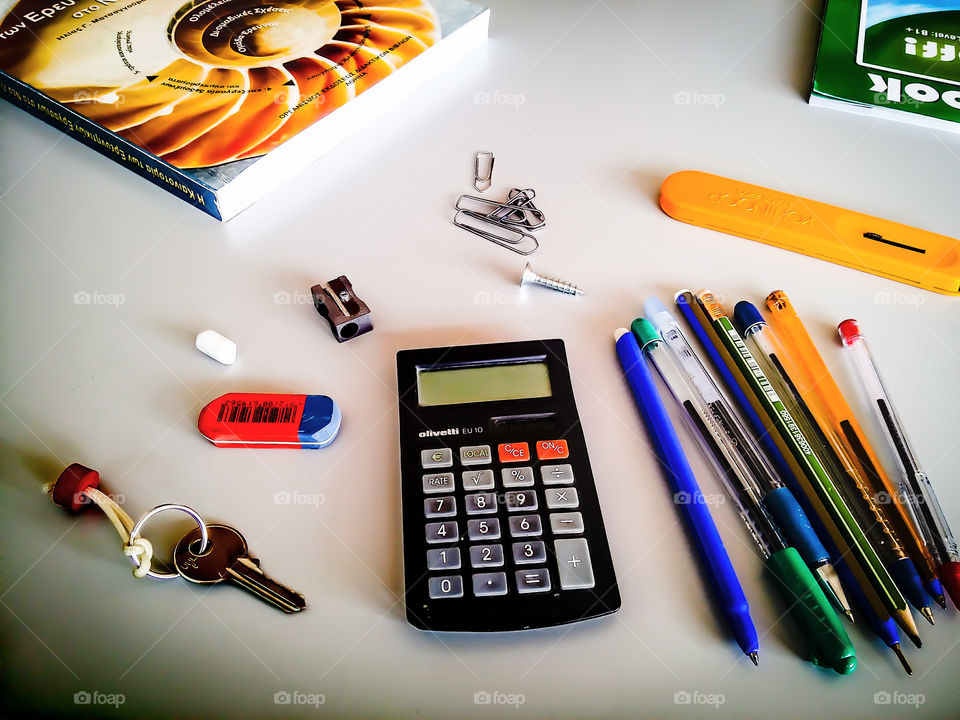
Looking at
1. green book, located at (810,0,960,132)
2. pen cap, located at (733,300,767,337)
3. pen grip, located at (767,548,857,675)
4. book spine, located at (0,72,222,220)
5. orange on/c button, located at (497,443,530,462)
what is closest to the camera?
pen grip, located at (767,548,857,675)

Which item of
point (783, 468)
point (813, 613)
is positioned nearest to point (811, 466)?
point (783, 468)

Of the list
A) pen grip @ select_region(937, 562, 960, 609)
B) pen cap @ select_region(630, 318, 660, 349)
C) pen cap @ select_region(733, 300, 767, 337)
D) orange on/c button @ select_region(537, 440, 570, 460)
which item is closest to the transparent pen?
pen grip @ select_region(937, 562, 960, 609)

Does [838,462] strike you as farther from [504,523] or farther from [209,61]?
[209,61]

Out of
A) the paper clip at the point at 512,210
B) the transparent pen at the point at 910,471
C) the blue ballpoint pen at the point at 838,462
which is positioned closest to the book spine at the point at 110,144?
the paper clip at the point at 512,210

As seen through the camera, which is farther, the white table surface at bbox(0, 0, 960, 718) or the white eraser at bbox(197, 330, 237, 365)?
the white eraser at bbox(197, 330, 237, 365)

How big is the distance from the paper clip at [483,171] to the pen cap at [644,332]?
29 cm

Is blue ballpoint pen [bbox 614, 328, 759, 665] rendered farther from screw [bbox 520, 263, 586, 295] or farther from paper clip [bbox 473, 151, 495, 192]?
paper clip [bbox 473, 151, 495, 192]

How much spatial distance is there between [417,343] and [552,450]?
20cm

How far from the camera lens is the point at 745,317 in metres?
0.76

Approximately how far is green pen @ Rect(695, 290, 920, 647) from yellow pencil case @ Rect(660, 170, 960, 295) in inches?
5.5

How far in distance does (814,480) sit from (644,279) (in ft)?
0.98

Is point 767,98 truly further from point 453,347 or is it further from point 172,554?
point 172,554

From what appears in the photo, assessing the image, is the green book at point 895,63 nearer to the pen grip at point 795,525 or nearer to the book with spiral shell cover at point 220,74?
the book with spiral shell cover at point 220,74

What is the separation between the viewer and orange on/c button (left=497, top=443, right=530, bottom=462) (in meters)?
0.65
